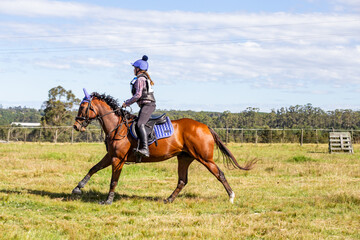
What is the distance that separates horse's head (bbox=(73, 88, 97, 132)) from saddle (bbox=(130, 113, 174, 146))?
0.92 meters

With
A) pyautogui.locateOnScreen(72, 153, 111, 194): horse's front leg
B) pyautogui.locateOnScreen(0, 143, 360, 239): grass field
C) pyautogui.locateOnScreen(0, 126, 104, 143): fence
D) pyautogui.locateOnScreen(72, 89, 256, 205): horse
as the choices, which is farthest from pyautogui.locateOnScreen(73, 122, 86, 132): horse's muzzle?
pyautogui.locateOnScreen(0, 126, 104, 143): fence

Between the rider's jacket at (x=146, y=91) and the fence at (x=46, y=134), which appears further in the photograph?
the fence at (x=46, y=134)

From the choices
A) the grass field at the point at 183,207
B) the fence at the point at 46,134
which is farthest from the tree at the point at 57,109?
the grass field at the point at 183,207

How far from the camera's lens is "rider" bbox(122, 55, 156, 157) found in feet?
30.7

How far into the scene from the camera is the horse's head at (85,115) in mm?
9484

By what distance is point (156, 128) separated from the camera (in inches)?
382

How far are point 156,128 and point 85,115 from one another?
1570 mm

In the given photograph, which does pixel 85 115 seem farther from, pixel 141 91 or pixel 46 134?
pixel 46 134

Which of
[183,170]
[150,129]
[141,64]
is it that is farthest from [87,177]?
[141,64]

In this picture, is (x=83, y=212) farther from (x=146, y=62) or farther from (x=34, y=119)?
(x=34, y=119)

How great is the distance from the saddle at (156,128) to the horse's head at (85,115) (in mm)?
921

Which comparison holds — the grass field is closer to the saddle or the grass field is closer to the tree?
the saddle

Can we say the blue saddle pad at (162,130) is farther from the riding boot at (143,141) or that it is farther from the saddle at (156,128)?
the riding boot at (143,141)

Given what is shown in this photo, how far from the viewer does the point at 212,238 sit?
6402 millimetres
